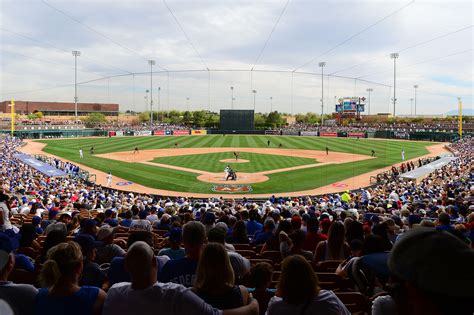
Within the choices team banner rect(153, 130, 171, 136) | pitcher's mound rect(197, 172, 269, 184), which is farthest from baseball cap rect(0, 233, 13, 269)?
team banner rect(153, 130, 171, 136)

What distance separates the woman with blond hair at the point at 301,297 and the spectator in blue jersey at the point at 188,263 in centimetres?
128

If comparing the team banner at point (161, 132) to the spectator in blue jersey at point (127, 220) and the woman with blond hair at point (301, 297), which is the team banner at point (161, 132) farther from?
the woman with blond hair at point (301, 297)

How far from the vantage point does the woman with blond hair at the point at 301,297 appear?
9.56 ft

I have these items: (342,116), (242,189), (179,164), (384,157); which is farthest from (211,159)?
(342,116)

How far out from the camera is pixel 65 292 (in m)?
3.24

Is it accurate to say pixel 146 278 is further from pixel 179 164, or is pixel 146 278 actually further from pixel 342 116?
pixel 342 116

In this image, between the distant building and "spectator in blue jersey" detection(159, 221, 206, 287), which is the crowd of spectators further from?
the distant building

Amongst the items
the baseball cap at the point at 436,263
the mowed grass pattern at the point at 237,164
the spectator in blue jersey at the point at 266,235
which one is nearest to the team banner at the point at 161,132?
the mowed grass pattern at the point at 237,164

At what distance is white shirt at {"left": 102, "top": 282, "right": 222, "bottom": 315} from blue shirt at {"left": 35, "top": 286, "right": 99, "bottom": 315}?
241mm

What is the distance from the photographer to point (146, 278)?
3.04m

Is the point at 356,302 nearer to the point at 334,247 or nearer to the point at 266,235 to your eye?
the point at 334,247

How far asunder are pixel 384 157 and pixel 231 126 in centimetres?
5254

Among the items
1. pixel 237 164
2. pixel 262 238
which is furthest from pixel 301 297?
pixel 237 164

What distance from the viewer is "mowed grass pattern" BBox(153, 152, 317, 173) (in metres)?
39.7
